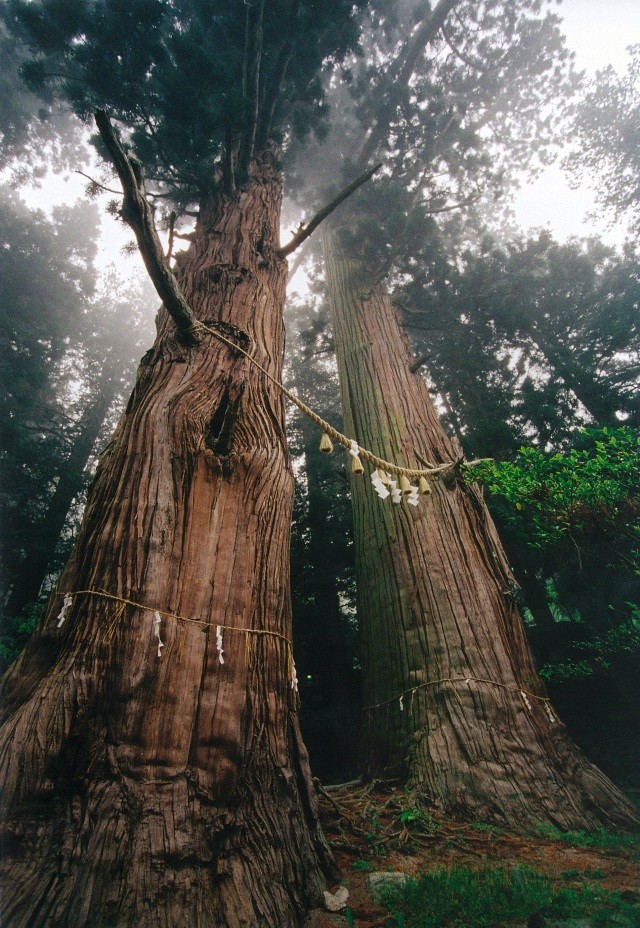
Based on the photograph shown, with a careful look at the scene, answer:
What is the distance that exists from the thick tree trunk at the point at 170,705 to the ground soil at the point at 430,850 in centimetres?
42

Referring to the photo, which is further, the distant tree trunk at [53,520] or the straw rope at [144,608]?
the distant tree trunk at [53,520]

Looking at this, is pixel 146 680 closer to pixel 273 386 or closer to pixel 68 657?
pixel 68 657

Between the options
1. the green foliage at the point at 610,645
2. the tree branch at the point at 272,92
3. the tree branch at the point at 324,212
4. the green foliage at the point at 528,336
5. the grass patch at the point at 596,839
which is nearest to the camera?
the grass patch at the point at 596,839

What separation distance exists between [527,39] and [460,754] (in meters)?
11.9

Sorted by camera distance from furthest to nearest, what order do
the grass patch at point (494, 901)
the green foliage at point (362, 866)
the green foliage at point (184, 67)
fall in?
the green foliage at point (184, 67), the green foliage at point (362, 866), the grass patch at point (494, 901)

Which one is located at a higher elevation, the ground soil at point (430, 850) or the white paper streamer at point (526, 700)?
the white paper streamer at point (526, 700)

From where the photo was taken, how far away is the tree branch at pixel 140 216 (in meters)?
1.67

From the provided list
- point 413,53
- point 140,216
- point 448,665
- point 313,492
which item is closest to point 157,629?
point 140,216

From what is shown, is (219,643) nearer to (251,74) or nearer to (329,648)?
(251,74)

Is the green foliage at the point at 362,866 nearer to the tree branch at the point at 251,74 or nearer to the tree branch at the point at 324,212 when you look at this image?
the tree branch at the point at 324,212

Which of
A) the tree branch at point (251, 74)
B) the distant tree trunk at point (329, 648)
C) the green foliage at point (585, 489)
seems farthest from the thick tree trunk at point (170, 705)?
the distant tree trunk at point (329, 648)

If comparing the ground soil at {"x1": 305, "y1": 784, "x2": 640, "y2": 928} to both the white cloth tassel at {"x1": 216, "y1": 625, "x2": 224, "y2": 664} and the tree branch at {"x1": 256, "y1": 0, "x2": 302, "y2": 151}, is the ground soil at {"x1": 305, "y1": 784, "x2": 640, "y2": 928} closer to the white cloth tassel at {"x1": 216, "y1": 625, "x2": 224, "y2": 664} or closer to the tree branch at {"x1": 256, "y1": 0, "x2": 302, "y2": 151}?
the white cloth tassel at {"x1": 216, "y1": 625, "x2": 224, "y2": 664}

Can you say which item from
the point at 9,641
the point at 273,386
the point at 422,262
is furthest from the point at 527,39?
the point at 9,641

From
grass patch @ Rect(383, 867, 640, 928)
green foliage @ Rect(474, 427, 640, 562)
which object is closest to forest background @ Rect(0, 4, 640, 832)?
green foliage @ Rect(474, 427, 640, 562)
